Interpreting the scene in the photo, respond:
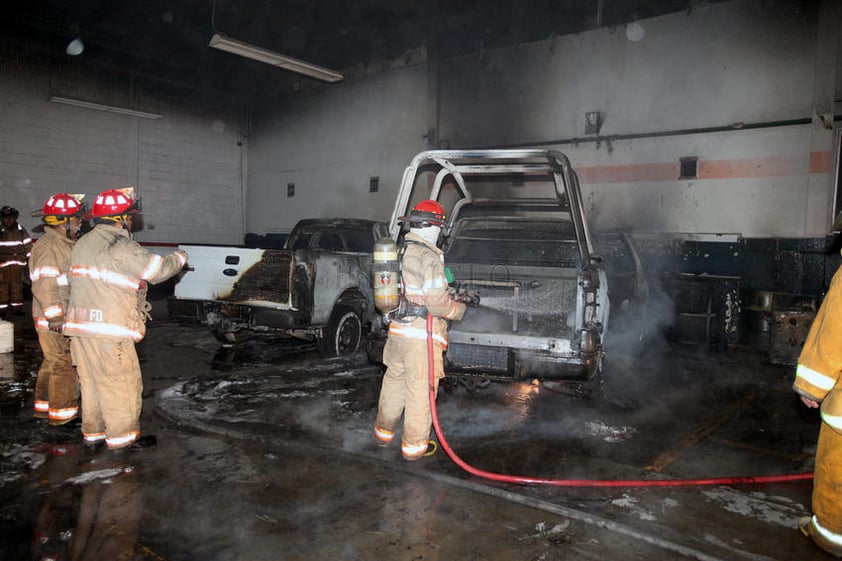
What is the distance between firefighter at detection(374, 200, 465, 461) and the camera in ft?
13.0

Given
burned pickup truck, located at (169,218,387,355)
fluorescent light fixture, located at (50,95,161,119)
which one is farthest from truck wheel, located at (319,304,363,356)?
fluorescent light fixture, located at (50,95,161,119)

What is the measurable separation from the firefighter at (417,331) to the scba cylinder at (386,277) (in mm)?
93

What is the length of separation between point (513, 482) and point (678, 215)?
26.2 feet

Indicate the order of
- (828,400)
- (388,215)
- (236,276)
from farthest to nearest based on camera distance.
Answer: (388,215) < (236,276) < (828,400)

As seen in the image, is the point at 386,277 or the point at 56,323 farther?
the point at 56,323

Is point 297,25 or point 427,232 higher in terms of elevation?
point 297,25

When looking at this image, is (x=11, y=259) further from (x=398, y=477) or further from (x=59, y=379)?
(x=398, y=477)

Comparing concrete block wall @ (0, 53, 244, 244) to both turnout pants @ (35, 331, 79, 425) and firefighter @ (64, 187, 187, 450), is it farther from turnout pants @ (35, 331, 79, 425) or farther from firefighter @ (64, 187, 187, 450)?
firefighter @ (64, 187, 187, 450)

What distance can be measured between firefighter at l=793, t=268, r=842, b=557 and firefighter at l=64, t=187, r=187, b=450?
378 cm


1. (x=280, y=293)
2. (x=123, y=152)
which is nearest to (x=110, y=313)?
(x=280, y=293)

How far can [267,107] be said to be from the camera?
54.2 feet

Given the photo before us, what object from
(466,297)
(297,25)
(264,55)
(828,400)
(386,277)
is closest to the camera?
(828,400)

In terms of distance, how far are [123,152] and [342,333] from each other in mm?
9897

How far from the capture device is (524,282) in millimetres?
5230
